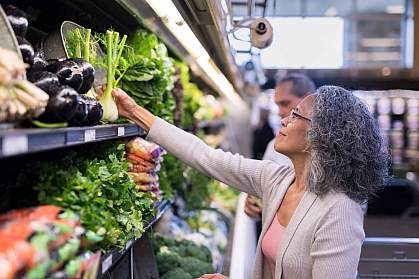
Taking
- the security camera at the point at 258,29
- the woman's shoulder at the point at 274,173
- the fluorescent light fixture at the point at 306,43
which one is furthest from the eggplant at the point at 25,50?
the fluorescent light fixture at the point at 306,43

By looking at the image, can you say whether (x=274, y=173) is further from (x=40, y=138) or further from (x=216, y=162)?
(x=40, y=138)

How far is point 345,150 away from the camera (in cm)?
247

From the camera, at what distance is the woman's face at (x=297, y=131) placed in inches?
105

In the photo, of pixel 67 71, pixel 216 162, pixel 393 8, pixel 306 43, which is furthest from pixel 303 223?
pixel 393 8

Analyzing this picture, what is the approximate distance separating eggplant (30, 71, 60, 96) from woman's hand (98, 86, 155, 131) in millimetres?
793

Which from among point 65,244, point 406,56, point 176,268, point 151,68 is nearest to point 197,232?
point 176,268

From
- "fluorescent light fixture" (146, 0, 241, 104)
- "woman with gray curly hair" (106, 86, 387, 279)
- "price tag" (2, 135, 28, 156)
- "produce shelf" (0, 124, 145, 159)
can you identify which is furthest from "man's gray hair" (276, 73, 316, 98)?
"price tag" (2, 135, 28, 156)

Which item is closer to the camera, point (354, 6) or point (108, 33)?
point (108, 33)

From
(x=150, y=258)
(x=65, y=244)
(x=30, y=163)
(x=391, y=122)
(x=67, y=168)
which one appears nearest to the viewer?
(x=65, y=244)

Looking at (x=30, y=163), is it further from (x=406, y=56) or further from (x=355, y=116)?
(x=406, y=56)

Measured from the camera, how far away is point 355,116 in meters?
2.52

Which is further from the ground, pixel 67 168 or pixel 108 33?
pixel 108 33

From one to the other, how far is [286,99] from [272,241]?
1855 millimetres

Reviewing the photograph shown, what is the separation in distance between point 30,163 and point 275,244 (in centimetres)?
116
